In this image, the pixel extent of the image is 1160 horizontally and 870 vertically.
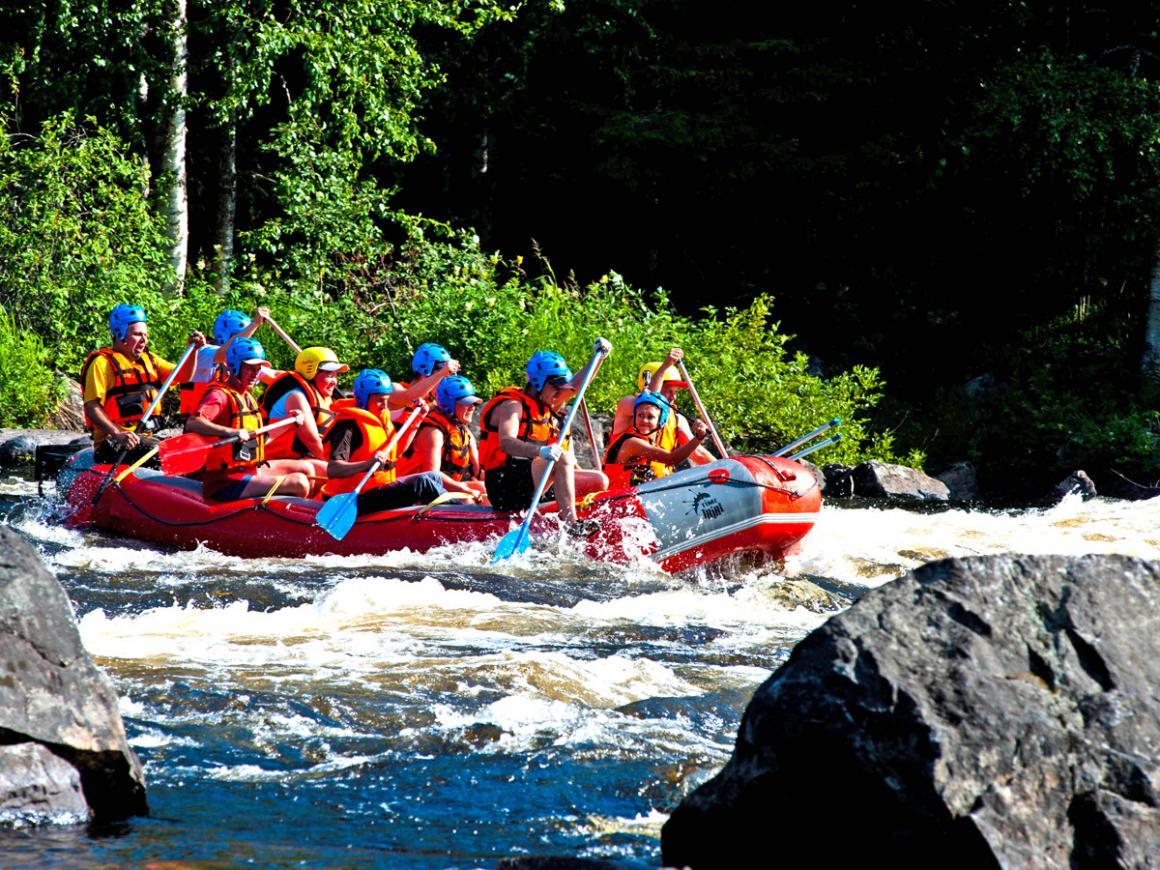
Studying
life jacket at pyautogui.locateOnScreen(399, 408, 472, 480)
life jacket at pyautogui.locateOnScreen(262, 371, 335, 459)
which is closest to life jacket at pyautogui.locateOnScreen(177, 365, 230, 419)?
life jacket at pyautogui.locateOnScreen(262, 371, 335, 459)

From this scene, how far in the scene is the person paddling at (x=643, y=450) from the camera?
9578 millimetres

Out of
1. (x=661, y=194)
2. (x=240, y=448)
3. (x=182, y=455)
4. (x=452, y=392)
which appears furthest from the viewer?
(x=661, y=194)

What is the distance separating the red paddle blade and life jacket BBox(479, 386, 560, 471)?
7.03 ft

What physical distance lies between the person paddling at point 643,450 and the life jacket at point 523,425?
0.62 meters

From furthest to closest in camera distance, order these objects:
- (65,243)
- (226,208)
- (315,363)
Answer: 1. (226,208)
2. (65,243)
3. (315,363)

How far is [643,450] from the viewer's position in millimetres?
9570

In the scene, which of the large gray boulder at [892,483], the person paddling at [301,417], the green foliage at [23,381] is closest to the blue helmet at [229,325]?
the person paddling at [301,417]

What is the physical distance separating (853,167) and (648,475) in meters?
10.3

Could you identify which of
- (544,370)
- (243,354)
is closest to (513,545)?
(544,370)

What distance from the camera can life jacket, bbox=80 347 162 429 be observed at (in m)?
10.5

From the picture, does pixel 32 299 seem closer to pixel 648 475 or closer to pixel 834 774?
pixel 648 475

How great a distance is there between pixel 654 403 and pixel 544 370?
2.61 ft

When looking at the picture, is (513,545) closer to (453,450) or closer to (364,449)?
(453,450)

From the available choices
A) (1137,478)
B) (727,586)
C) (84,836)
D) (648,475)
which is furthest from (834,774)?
(1137,478)
